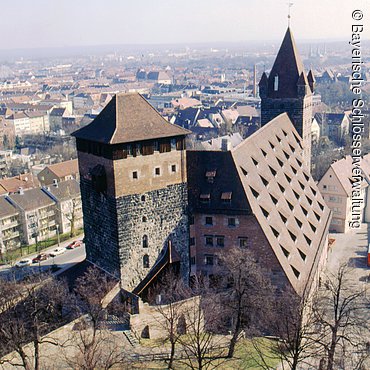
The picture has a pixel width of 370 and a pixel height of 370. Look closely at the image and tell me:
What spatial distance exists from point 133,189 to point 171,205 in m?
4.34

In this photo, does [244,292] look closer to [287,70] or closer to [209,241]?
[209,241]

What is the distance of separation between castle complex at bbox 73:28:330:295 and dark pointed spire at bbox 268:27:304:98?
59.5ft

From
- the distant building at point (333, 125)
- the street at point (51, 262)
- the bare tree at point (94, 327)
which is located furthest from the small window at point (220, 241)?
the distant building at point (333, 125)

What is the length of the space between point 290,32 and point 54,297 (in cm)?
4563

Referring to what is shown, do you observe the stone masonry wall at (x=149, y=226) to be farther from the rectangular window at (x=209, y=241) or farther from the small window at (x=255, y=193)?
the small window at (x=255, y=193)

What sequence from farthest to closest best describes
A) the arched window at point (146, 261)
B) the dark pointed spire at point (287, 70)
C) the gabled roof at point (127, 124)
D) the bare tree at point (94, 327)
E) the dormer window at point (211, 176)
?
1. the dark pointed spire at point (287, 70)
2. the dormer window at point (211, 176)
3. the arched window at point (146, 261)
4. the gabled roof at point (127, 124)
5. the bare tree at point (94, 327)

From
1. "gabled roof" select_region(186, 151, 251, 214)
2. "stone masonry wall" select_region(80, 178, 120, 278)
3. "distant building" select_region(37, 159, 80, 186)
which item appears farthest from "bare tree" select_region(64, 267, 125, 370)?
"distant building" select_region(37, 159, 80, 186)

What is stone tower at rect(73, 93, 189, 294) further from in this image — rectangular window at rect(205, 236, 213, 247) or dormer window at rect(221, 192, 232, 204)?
dormer window at rect(221, 192, 232, 204)

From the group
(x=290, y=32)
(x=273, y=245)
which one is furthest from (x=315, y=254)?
(x=290, y=32)

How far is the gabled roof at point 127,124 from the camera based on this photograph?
42.4 metres

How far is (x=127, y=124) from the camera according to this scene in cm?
4306

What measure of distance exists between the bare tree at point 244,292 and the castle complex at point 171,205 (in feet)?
8.46

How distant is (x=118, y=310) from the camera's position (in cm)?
4350

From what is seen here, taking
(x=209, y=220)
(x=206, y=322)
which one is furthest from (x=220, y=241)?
(x=206, y=322)
